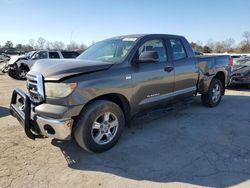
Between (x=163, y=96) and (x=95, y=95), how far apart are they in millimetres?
1862

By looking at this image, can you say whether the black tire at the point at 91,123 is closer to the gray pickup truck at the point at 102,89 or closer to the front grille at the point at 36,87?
the gray pickup truck at the point at 102,89

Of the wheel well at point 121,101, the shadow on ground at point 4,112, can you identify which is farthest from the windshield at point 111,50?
the shadow on ground at point 4,112

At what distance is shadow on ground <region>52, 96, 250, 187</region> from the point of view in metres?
3.55

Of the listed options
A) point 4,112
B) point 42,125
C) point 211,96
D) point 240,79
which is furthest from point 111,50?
point 240,79

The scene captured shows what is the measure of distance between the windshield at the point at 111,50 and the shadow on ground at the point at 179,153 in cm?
152

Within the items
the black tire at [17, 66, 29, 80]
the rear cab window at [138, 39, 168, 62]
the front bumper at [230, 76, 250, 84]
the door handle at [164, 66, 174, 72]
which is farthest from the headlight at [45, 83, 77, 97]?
the black tire at [17, 66, 29, 80]

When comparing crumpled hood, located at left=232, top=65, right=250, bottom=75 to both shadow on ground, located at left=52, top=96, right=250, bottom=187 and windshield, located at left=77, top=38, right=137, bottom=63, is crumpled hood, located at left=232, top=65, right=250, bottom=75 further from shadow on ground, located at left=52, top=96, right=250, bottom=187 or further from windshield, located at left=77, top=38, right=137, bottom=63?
Answer: windshield, located at left=77, top=38, right=137, bottom=63

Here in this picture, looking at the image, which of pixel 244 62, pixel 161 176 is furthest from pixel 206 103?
pixel 244 62

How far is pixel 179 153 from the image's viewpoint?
4223mm

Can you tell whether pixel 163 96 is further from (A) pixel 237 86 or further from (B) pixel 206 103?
(A) pixel 237 86

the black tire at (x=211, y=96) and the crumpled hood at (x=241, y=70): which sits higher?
the crumpled hood at (x=241, y=70)

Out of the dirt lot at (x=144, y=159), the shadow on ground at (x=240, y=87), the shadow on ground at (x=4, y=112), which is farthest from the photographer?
the shadow on ground at (x=240, y=87)

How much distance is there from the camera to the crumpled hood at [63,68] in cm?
382

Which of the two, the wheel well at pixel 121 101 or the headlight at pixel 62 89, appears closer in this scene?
the headlight at pixel 62 89
